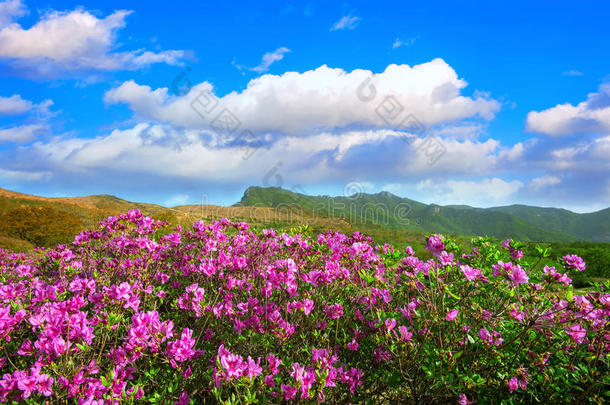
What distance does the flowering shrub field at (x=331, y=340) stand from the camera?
2602mm

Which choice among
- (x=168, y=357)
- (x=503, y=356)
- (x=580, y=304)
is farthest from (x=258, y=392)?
(x=580, y=304)

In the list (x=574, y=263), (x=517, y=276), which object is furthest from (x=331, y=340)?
(x=574, y=263)

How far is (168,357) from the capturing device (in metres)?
2.86

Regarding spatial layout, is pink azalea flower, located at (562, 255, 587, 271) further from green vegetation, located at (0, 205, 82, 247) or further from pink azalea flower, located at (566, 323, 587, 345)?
green vegetation, located at (0, 205, 82, 247)

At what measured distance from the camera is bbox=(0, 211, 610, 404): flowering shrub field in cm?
260

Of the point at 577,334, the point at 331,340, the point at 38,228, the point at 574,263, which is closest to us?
the point at 577,334

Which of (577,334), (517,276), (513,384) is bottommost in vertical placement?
(513,384)

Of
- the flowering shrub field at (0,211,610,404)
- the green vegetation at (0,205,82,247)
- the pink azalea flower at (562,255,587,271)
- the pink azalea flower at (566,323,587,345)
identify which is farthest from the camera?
the green vegetation at (0,205,82,247)

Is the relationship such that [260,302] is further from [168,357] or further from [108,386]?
[108,386]

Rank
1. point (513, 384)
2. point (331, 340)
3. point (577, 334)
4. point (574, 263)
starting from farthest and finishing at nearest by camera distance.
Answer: point (331, 340)
point (574, 263)
point (577, 334)
point (513, 384)

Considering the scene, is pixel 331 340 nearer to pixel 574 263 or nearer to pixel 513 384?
pixel 513 384

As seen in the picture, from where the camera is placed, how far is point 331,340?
153 inches

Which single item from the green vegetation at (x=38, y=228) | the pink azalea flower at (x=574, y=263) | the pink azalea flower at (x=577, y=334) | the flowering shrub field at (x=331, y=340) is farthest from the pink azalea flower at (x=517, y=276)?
the green vegetation at (x=38, y=228)

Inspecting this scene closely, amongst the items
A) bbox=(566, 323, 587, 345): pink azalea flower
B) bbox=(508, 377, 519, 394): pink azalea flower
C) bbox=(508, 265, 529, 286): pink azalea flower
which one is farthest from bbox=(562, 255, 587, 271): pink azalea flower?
bbox=(508, 377, 519, 394): pink azalea flower
